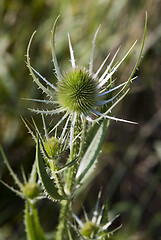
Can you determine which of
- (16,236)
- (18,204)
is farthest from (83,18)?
(16,236)

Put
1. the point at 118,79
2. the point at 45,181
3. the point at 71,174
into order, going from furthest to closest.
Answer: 1. the point at 118,79
2. the point at 71,174
3. the point at 45,181

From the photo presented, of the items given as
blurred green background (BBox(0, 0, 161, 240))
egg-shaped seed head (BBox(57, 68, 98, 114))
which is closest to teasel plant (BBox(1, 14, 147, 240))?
egg-shaped seed head (BBox(57, 68, 98, 114))

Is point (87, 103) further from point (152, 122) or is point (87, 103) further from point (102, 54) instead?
point (152, 122)

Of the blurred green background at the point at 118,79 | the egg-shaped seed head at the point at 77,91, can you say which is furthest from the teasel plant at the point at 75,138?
the blurred green background at the point at 118,79

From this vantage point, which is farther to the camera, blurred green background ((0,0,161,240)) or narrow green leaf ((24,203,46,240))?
blurred green background ((0,0,161,240))

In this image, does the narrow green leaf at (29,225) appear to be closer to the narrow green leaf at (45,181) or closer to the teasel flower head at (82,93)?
the narrow green leaf at (45,181)

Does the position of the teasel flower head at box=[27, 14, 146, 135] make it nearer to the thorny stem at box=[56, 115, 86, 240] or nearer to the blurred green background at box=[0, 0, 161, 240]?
the thorny stem at box=[56, 115, 86, 240]

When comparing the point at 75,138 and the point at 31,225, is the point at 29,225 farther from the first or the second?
the point at 75,138

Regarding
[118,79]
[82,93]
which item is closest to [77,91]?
[82,93]
